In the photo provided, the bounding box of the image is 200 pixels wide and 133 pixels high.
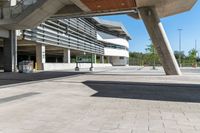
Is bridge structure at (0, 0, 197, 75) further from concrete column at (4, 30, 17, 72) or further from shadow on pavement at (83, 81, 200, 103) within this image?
shadow on pavement at (83, 81, 200, 103)

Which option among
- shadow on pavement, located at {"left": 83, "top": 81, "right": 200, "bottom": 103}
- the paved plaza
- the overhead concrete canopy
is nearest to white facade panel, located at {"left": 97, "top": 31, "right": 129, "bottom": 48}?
the overhead concrete canopy

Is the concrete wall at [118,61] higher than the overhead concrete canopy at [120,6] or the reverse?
the reverse

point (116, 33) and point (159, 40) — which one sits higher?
point (116, 33)

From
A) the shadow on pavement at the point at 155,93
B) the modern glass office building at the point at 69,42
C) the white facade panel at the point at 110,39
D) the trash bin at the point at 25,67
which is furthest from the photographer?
the white facade panel at the point at 110,39

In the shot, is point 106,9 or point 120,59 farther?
point 120,59

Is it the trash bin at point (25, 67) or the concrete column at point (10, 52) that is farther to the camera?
the concrete column at point (10, 52)

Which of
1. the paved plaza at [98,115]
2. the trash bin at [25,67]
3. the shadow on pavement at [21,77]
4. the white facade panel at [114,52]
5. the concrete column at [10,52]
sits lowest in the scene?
the paved plaza at [98,115]

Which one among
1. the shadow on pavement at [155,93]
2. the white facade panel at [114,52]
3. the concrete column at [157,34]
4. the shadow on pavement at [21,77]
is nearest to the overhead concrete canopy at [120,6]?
the concrete column at [157,34]

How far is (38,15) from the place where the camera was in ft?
84.0

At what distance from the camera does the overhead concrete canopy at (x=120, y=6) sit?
22547 mm

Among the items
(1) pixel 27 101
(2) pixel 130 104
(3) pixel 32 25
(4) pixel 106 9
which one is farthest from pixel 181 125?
(3) pixel 32 25

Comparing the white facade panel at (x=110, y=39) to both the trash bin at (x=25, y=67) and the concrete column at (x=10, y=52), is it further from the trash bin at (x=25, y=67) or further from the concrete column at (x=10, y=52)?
the concrete column at (x=10, y=52)

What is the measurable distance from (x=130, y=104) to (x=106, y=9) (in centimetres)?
1819

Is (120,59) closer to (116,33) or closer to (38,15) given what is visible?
(116,33)
